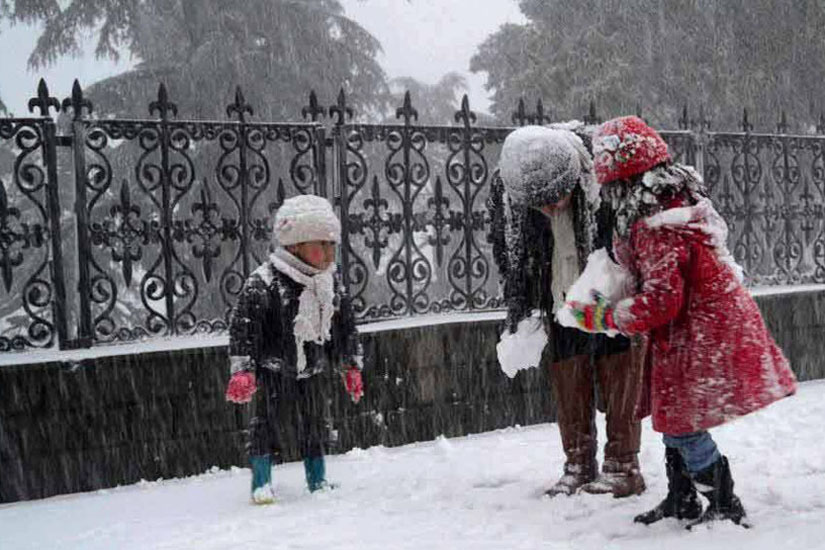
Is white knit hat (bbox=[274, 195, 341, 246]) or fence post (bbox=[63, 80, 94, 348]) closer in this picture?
white knit hat (bbox=[274, 195, 341, 246])

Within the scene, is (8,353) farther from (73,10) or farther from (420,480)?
(73,10)

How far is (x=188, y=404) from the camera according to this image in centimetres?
562

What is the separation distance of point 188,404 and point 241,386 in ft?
4.06

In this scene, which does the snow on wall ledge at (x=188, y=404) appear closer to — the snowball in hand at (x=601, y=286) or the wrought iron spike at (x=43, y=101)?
the wrought iron spike at (x=43, y=101)

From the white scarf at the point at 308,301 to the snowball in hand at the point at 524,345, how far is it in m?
0.98

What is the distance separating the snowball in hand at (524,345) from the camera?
4.39m

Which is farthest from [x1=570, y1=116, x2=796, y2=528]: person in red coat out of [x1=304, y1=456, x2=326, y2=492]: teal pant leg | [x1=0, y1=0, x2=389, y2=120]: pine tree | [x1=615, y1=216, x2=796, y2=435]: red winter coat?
[x1=0, y1=0, x2=389, y2=120]: pine tree

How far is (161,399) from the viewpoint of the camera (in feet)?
18.2

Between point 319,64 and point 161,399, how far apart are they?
11743mm

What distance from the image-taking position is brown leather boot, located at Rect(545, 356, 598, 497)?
4.45 m

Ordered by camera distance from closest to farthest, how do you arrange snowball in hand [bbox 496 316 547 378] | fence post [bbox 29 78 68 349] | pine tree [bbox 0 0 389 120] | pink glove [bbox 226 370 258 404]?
snowball in hand [bbox 496 316 547 378] < pink glove [bbox 226 370 258 404] < fence post [bbox 29 78 68 349] < pine tree [bbox 0 0 389 120]

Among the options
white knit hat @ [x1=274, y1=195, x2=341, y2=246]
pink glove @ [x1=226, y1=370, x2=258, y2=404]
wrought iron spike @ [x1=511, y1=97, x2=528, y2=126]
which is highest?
wrought iron spike @ [x1=511, y1=97, x2=528, y2=126]

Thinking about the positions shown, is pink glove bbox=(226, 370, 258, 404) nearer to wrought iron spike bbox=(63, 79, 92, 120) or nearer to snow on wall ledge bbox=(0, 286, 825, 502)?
snow on wall ledge bbox=(0, 286, 825, 502)

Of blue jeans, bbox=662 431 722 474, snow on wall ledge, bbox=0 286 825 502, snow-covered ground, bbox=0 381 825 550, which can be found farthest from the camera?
snow on wall ledge, bbox=0 286 825 502
